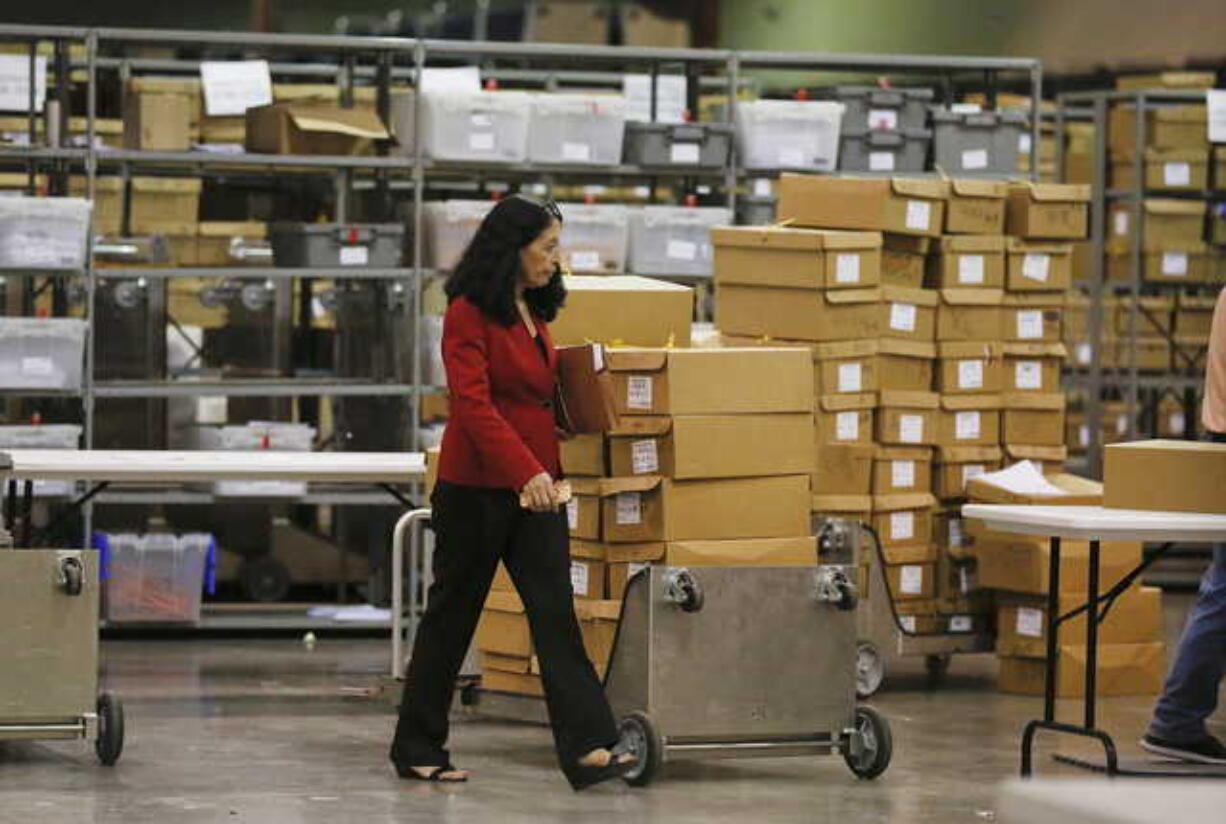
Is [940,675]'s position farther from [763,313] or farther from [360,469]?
[360,469]

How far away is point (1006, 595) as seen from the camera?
870cm

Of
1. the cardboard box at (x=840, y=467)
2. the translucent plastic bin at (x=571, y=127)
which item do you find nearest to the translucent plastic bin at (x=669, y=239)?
the translucent plastic bin at (x=571, y=127)

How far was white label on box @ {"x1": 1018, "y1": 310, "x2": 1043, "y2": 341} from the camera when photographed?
897 cm

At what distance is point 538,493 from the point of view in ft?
20.4


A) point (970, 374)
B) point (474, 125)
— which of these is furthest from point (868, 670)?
point (474, 125)

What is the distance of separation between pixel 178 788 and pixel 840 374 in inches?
117

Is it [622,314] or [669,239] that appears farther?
[669,239]

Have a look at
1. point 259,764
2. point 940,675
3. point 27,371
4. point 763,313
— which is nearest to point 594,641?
point 259,764

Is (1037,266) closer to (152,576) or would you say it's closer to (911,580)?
(911,580)

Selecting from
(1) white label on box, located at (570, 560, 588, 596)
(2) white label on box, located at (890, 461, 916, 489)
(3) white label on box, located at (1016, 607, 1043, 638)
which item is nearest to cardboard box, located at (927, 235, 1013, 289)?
(2) white label on box, located at (890, 461, 916, 489)

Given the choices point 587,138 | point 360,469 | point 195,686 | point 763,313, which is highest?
point 587,138

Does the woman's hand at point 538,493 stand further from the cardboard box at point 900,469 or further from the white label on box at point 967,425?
the white label on box at point 967,425

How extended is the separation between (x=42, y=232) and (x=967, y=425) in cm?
363

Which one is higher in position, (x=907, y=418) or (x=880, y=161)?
(x=880, y=161)
